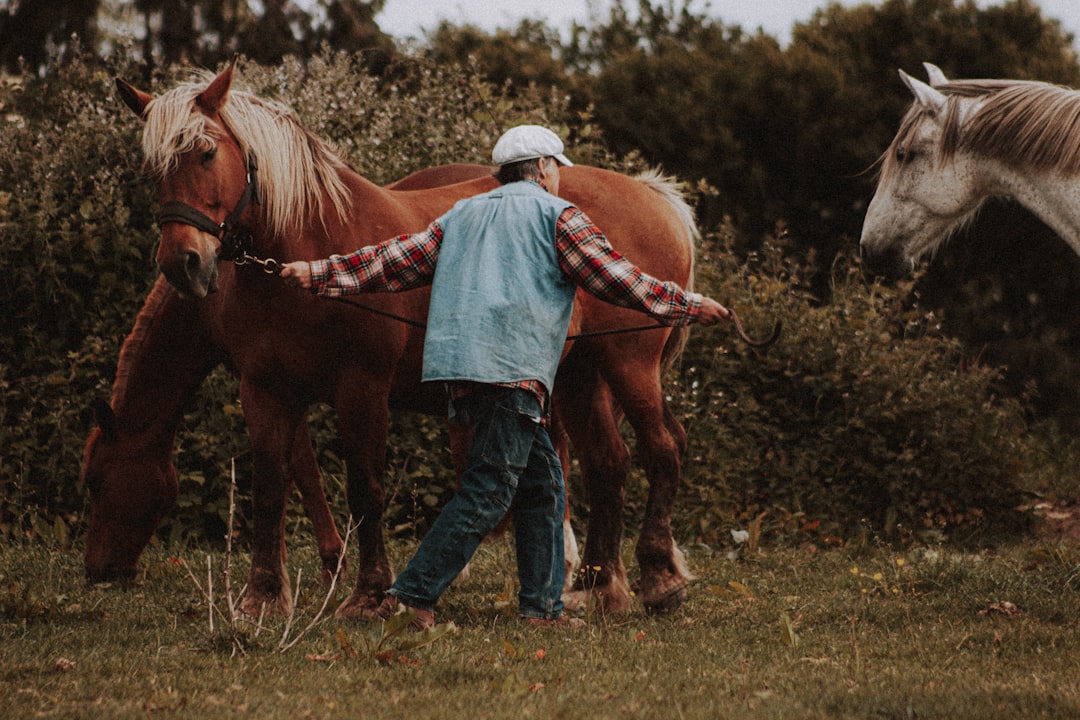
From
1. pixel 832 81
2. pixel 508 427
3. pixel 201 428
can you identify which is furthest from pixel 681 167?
pixel 508 427

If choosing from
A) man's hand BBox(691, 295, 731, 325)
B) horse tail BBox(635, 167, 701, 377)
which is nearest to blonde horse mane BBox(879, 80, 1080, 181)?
man's hand BBox(691, 295, 731, 325)

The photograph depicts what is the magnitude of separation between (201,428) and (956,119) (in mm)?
4635

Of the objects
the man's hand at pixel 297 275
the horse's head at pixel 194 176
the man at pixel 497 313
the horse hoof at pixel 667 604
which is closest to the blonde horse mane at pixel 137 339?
the horse's head at pixel 194 176

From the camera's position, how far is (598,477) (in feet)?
18.6

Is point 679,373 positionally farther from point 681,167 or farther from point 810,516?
point 681,167

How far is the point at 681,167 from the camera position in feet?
39.9

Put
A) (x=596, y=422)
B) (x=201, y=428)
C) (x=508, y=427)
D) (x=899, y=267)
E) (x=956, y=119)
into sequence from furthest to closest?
1. (x=201, y=428)
2. (x=596, y=422)
3. (x=899, y=267)
4. (x=956, y=119)
5. (x=508, y=427)

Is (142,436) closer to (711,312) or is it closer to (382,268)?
(382,268)

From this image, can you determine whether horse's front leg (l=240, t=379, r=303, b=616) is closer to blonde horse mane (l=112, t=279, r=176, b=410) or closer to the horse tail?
blonde horse mane (l=112, t=279, r=176, b=410)

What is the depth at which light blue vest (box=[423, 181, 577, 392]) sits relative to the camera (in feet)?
14.0

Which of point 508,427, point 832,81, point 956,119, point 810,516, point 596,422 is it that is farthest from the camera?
point 832,81

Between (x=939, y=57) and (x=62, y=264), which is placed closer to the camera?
(x=62, y=264)

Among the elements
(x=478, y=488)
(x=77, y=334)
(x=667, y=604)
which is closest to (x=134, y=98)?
(x=478, y=488)

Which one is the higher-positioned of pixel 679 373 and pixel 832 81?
pixel 832 81
